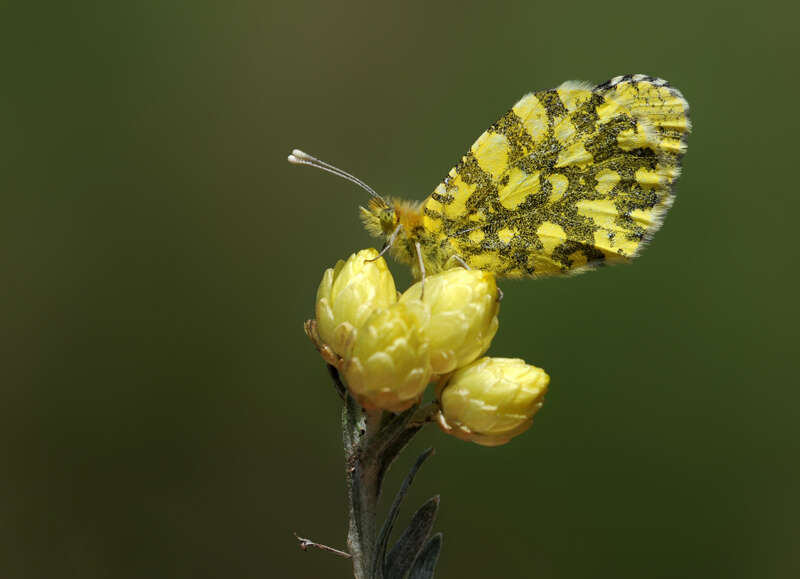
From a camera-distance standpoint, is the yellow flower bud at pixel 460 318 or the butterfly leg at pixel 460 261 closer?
the yellow flower bud at pixel 460 318

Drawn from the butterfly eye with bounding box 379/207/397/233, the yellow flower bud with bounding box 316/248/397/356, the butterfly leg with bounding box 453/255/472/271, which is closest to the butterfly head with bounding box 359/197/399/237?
the butterfly eye with bounding box 379/207/397/233

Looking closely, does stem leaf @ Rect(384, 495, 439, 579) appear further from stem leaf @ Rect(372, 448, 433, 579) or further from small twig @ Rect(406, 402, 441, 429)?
small twig @ Rect(406, 402, 441, 429)

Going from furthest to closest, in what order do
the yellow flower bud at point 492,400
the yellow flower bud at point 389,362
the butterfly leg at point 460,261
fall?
1. the butterfly leg at point 460,261
2. the yellow flower bud at point 492,400
3. the yellow flower bud at point 389,362

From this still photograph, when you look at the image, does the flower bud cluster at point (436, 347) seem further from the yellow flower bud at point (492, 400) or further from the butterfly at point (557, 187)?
the butterfly at point (557, 187)

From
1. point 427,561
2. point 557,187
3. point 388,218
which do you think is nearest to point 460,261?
point 388,218

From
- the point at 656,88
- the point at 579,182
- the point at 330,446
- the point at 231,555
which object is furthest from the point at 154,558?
the point at 656,88

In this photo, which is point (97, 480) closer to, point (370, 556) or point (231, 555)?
point (231, 555)

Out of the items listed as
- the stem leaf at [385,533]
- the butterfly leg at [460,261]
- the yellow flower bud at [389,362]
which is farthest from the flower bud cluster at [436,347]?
the butterfly leg at [460,261]

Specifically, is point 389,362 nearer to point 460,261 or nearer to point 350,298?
point 350,298
